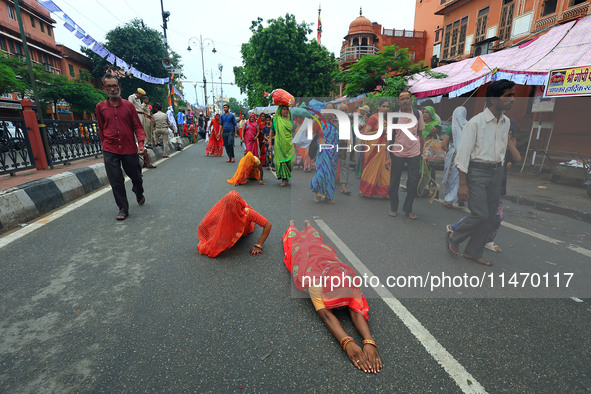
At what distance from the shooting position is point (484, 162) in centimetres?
297

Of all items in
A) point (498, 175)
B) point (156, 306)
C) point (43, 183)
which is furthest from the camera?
point (43, 183)

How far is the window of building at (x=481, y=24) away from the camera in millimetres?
16344

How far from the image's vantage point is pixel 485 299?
2.48m

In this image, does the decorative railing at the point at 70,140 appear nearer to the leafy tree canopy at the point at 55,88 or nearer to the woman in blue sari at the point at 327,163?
the woman in blue sari at the point at 327,163

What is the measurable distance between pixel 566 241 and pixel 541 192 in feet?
12.1

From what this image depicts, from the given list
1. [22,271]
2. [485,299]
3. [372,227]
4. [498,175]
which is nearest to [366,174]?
[372,227]

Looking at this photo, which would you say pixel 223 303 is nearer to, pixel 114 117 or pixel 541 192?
pixel 114 117

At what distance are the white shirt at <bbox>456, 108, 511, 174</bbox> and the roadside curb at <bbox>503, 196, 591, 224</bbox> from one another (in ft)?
10.6

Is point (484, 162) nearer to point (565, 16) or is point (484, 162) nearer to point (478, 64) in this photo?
point (478, 64)

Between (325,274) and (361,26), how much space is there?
33914mm

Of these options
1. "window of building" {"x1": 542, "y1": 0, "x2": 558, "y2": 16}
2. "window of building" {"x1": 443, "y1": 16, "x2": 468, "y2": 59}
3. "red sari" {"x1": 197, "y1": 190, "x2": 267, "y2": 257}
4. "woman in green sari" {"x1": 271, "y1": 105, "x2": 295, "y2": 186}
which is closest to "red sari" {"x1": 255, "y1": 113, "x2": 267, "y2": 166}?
"woman in green sari" {"x1": 271, "y1": 105, "x2": 295, "y2": 186}

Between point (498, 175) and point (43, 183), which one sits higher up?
point (498, 175)

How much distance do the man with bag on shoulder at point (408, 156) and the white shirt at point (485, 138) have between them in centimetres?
157

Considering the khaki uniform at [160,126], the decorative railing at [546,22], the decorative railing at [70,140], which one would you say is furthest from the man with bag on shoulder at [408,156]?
the decorative railing at [546,22]
